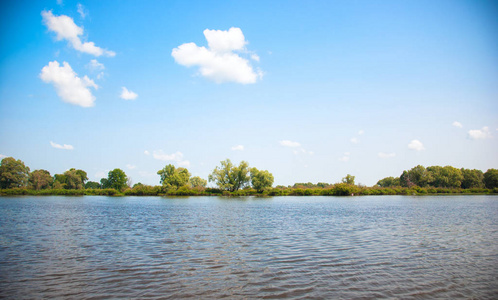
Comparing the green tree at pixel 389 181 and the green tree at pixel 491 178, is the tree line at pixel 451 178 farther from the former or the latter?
the green tree at pixel 389 181

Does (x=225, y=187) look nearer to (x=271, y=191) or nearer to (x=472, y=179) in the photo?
(x=271, y=191)

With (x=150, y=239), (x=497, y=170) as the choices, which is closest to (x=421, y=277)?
(x=150, y=239)

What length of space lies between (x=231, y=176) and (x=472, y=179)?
10600 centimetres

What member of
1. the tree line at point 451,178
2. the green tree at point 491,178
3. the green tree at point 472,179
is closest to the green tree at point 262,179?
the tree line at point 451,178

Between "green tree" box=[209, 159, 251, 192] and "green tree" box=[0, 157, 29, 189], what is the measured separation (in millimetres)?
68470

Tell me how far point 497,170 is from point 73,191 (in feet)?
565

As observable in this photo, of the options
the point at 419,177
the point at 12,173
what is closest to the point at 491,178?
the point at 419,177

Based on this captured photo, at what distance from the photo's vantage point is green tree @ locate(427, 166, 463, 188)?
12044 cm

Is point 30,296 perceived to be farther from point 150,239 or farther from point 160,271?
point 150,239

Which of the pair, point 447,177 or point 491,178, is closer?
point 491,178

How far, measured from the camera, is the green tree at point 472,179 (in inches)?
4705

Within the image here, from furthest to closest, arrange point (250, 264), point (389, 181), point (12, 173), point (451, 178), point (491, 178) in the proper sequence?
1. point (389, 181)
2. point (451, 178)
3. point (491, 178)
4. point (12, 173)
5. point (250, 264)

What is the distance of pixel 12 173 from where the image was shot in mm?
97500

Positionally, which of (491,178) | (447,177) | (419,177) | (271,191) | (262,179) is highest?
(447,177)
